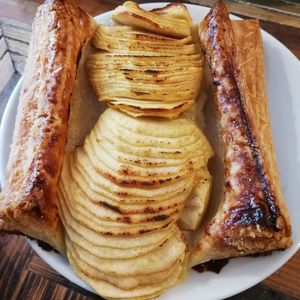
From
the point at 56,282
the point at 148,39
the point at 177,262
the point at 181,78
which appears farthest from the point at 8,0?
the point at 177,262

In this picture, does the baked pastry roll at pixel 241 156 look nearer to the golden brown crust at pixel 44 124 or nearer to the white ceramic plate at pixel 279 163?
the white ceramic plate at pixel 279 163

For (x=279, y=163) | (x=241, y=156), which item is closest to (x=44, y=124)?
(x=241, y=156)

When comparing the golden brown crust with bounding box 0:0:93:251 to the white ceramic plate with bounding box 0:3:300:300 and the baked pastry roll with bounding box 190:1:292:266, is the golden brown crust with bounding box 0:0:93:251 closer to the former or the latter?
the white ceramic plate with bounding box 0:3:300:300

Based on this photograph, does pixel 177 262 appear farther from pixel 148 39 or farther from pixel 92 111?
pixel 148 39

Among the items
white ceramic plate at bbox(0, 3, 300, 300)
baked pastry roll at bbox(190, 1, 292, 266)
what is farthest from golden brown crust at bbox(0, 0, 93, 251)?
baked pastry roll at bbox(190, 1, 292, 266)

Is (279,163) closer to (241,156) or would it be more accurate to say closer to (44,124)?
(241,156)

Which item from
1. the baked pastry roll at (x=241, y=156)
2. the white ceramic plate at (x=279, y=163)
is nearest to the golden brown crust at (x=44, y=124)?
the white ceramic plate at (x=279, y=163)

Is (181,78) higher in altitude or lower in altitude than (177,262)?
higher
